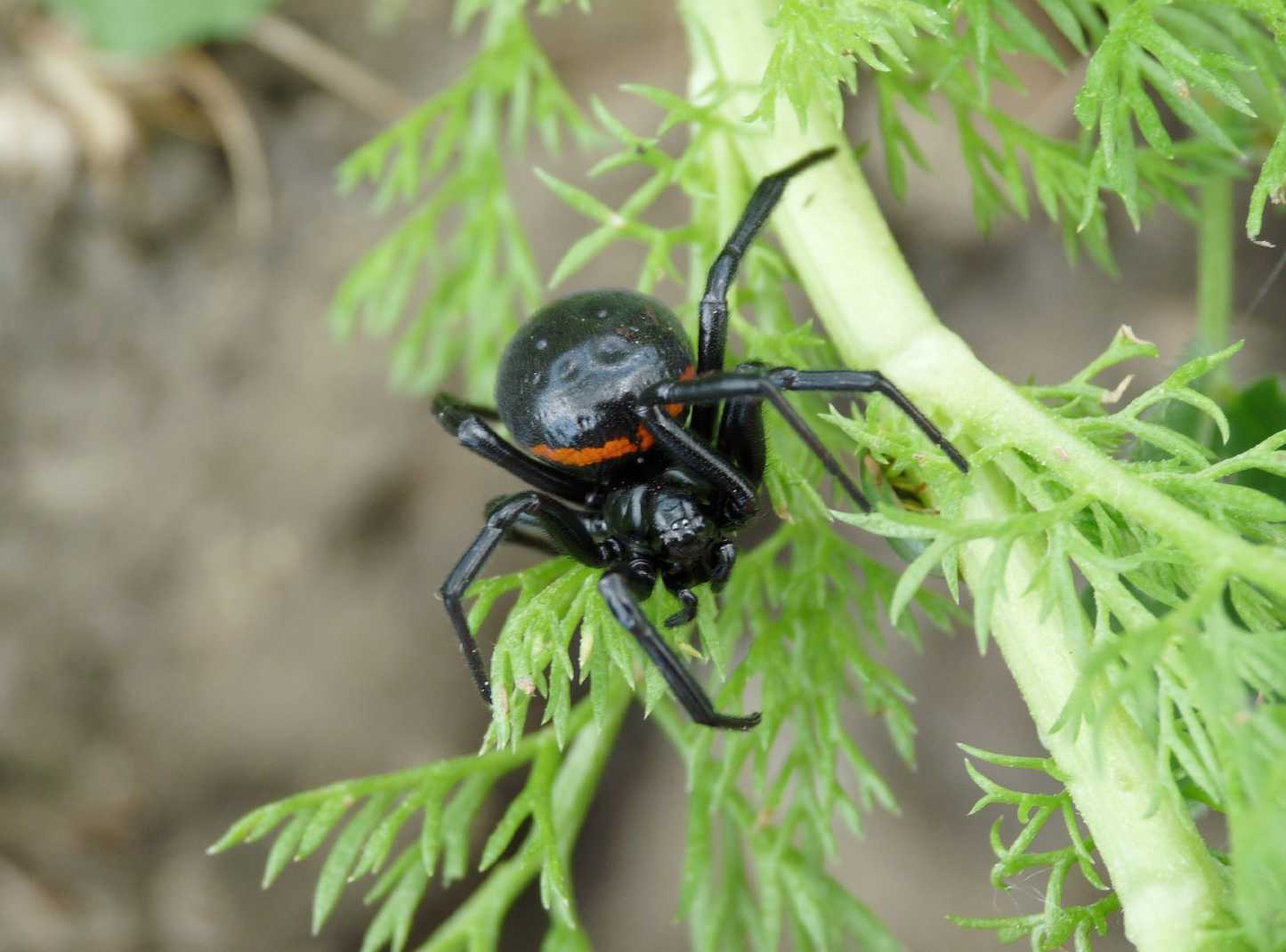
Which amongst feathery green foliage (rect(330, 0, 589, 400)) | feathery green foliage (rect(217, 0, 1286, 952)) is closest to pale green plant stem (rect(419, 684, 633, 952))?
feathery green foliage (rect(217, 0, 1286, 952))

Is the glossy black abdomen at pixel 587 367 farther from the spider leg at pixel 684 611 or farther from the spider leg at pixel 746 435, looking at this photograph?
the spider leg at pixel 684 611

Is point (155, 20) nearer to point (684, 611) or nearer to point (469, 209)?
point (469, 209)

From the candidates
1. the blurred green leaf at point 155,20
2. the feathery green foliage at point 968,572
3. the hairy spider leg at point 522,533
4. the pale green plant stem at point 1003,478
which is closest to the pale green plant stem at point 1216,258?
the feathery green foliage at point 968,572

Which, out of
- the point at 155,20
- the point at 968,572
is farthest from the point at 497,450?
the point at 155,20

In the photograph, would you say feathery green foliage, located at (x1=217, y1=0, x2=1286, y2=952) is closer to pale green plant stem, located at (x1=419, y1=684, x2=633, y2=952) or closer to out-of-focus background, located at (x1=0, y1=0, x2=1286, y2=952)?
pale green plant stem, located at (x1=419, y1=684, x2=633, y2=952)

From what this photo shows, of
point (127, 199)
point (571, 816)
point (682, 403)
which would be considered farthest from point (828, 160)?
point (127, 199)

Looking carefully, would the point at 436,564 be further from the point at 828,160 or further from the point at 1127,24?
the point at 1127,24
